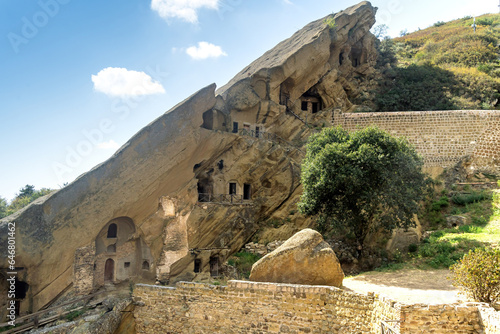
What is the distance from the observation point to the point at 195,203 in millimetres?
18500

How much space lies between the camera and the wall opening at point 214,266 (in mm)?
18922

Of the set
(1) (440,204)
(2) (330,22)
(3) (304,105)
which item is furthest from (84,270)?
(2) (330,22)

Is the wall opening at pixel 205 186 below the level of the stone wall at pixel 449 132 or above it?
below

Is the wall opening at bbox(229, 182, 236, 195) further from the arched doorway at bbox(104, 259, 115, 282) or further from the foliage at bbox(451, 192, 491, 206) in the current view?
the foliage at bbox(451, 192, 491, 206)

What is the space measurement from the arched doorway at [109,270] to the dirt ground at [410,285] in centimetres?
1076

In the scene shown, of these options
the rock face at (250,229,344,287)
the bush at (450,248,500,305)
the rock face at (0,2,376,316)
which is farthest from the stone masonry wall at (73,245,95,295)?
the bush at (450,248,500,305)

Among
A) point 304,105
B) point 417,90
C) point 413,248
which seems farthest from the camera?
point 417,90

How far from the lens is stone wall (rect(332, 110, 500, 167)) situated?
22000 millimetres

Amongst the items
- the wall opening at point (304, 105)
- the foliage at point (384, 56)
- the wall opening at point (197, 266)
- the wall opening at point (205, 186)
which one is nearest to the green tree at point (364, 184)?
the wall opening at point (205, 186)

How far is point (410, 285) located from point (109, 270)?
1305cm

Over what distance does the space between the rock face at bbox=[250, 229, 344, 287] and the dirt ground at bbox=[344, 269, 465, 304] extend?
1.17m

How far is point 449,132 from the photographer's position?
22.8 m

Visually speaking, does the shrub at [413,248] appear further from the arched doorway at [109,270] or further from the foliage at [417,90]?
the foliage at [417,90]

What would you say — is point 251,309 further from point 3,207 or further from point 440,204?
point 3,207
